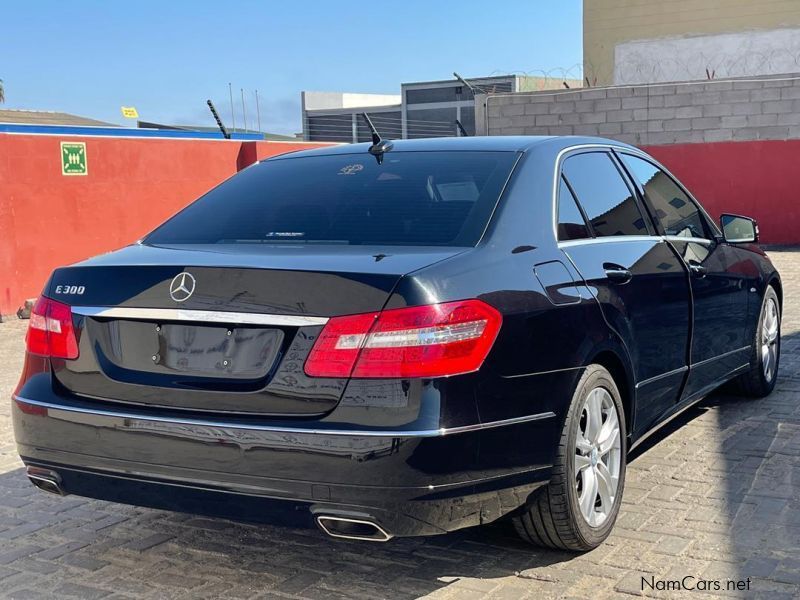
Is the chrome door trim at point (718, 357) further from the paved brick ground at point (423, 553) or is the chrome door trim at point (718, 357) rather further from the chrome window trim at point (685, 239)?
the chrome window trim at point (685, 239)

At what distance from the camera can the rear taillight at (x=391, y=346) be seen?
304 centimetres

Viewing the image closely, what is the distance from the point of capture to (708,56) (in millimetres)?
31359

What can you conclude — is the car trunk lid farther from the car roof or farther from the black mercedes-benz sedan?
the car roof

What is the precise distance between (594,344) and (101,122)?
36.0 meters

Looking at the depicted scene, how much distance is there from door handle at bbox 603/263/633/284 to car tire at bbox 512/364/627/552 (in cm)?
43

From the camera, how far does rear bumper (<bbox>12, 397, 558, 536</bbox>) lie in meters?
3.04

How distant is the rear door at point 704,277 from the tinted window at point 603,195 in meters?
0.22

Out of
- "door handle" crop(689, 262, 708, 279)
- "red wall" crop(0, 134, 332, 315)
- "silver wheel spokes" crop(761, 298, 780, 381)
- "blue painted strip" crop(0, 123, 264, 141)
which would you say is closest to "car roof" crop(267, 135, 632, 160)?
"door handle" crop(689, 262, 708, 279)

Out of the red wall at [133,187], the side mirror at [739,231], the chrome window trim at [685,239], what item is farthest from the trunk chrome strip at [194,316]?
the red wall at [133,187]

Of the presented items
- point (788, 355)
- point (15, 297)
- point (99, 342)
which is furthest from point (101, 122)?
point (99, 342)

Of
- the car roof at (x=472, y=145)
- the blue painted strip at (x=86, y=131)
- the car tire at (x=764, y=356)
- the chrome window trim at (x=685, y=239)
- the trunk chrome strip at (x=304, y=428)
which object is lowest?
the car tire at (x=764, y=356)

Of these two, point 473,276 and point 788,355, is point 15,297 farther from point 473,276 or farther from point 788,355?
point 473,276

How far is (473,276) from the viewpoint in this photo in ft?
10.8

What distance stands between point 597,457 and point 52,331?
2081 mm
